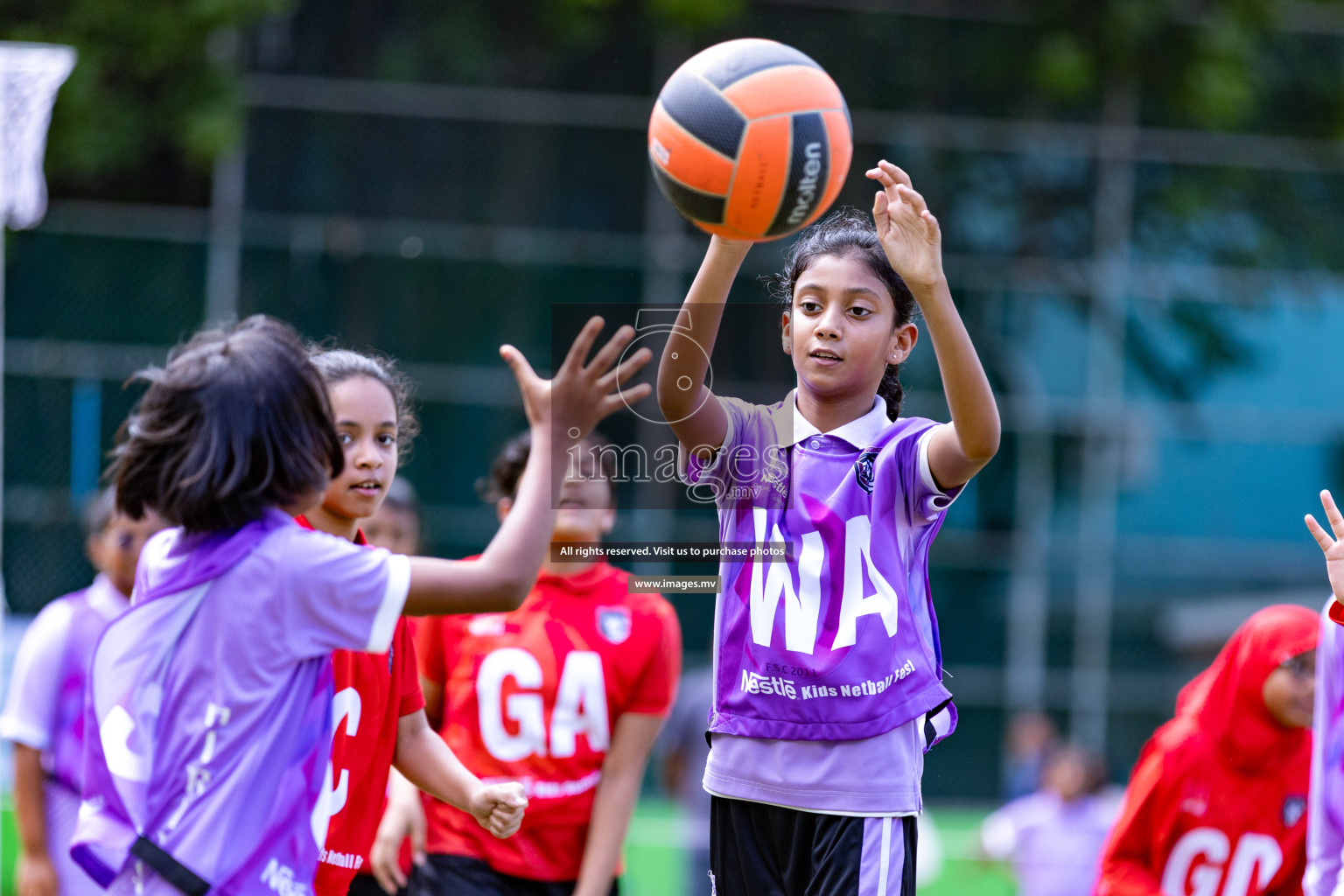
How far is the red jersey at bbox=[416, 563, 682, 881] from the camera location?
4012mm

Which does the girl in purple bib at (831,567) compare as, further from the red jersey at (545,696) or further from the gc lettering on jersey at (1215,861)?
the gc lettering on jersey at (1215,861)

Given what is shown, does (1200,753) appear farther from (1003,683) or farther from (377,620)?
(1003,683)

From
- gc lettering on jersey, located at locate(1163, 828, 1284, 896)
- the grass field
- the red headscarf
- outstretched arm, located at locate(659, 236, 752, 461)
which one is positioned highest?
outstretched arm, located at locate(659, 236, 752, 461)

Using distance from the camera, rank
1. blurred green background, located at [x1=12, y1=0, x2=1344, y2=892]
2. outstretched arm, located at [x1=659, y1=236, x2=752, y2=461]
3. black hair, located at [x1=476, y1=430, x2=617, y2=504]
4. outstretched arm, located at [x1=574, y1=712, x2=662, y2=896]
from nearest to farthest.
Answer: outstretched arm, located at [x1=659, y1=236, x2=752, y2=461]
outstretched arm, located at [x1=574, y1=712, x2=662, y2=896]
black hair, located at [x1=476, y1=430, x2=617, y2=504]
blurred green background, located at [x1=12, y1=0, x2=1344, y2=892]

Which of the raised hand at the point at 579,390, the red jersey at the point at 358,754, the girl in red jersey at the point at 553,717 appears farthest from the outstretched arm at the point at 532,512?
the girl in red jersey at the point at 553,717

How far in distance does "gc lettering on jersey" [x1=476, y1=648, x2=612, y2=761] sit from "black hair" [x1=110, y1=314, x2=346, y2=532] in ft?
5.48

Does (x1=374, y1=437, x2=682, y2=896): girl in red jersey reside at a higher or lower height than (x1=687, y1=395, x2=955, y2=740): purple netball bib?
lower

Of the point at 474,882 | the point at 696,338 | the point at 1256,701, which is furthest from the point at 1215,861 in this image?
the point at 696,338

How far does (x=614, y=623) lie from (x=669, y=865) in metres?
3.36

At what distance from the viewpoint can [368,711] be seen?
306cm

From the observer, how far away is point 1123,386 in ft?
41.6

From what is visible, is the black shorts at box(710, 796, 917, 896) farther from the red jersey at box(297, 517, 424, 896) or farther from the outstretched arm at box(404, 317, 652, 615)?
the outstretched arm at box(404, 317, 652, 615)

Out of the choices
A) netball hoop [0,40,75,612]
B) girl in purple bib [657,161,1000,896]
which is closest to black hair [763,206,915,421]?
girl in purple bib [657,161,1000,896]

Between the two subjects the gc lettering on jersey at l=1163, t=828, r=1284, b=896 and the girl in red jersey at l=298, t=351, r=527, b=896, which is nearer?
the girl in red jersey at l=298, t=351, r=527, b=896
